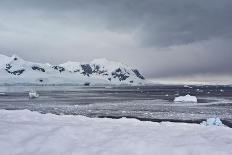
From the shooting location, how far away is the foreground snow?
10.1 metres

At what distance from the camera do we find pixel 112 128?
1257 cm

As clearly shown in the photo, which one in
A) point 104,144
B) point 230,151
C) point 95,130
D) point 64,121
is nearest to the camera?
point 230,151

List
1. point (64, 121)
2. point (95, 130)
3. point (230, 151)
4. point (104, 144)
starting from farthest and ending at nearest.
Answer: point (64, 121) → point (95, 130) → point (104, 144) → point (230, 151)

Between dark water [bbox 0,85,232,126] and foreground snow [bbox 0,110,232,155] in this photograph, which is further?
dark water [bbox 0,85,232,126]

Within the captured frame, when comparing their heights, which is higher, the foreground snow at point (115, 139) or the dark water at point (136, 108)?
the foreground snow at point (115, 139)

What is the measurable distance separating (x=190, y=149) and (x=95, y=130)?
11.0 ft

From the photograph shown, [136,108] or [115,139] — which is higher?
[115,139]

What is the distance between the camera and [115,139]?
10984mm

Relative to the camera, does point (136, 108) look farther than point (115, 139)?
Yes

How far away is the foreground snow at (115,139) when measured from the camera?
1014 cm

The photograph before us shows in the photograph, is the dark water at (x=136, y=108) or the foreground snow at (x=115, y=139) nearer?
the foreground snow at (x=115, y=139)

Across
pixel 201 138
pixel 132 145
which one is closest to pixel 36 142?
pixel 132 145

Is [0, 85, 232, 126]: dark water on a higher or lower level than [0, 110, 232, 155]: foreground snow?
lower

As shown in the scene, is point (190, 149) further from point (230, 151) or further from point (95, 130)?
point (95, 130)
